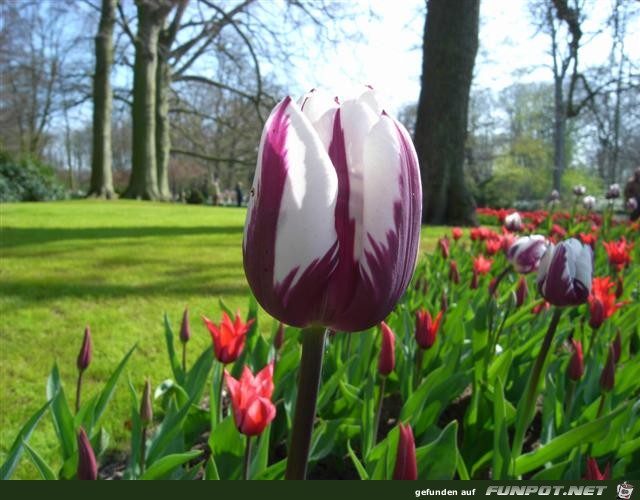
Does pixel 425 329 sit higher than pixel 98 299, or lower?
higher

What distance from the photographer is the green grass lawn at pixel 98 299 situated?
230 centimetres

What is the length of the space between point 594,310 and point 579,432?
2.44 feet

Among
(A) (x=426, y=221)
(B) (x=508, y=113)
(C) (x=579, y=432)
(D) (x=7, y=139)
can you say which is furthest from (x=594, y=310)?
(B) (x=508, y=113)

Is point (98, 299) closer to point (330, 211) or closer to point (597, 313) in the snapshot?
point (597, 313)

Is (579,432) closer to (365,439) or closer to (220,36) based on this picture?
(365,439)

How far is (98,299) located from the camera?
12.1ft

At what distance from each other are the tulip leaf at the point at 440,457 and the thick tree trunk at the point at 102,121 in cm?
1676

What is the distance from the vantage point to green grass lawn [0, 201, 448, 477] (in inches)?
90.7

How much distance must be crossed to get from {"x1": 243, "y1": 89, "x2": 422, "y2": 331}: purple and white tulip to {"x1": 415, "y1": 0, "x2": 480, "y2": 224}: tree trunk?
8309 millimetres

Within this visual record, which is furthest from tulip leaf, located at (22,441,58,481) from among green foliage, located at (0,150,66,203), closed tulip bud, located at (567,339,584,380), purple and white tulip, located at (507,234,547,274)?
green foliage, located at (0,150,66,203)

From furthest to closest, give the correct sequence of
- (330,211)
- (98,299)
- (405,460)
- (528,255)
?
(98,299)
(528,255)
(405,460)
(330,211)

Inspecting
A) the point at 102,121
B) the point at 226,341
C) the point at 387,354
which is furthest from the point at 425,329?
the point at 102,121

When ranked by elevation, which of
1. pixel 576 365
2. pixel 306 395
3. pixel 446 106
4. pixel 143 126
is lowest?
pixel 576 365

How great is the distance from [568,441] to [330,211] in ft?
3.47
